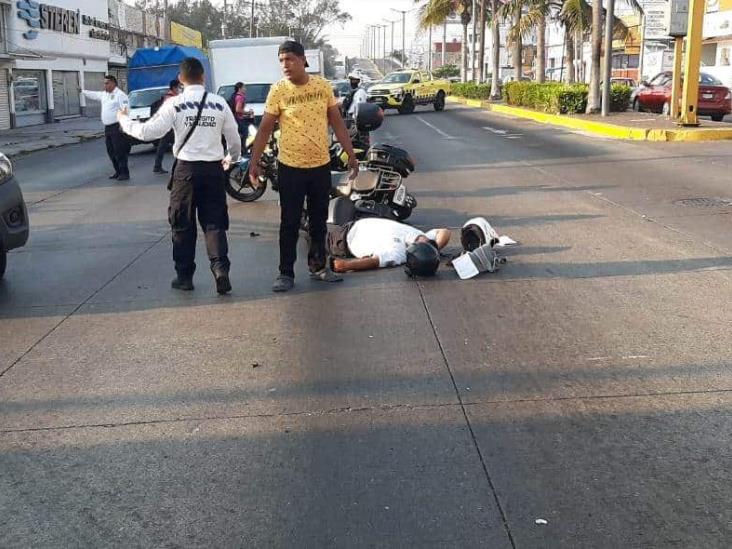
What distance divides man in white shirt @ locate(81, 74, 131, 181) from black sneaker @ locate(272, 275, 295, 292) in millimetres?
9427

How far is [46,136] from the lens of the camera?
98.2 ft

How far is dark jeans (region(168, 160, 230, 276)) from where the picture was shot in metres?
7.19

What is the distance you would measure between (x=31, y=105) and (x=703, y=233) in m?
33.6

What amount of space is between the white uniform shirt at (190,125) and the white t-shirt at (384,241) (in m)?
1.56

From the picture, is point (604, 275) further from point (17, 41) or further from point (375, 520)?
point (17, 41)

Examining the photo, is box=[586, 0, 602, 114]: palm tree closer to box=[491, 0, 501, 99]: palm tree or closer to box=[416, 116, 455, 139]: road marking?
box=[416, 116, 455, 139]: road marking

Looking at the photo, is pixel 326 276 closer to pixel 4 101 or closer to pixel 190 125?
pixel 190 125

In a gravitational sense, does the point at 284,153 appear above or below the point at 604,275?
above

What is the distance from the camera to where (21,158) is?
74.5ft

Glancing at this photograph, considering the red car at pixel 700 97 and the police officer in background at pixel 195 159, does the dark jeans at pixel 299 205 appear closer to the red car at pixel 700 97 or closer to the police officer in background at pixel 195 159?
the police officer in background at pixel 195 159

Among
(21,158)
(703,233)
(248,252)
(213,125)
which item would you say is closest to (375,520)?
(213,125)

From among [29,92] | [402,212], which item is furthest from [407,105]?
[402,212]

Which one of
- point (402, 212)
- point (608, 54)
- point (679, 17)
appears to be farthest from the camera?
point (608, 54)

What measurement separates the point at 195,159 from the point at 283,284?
1.23m
